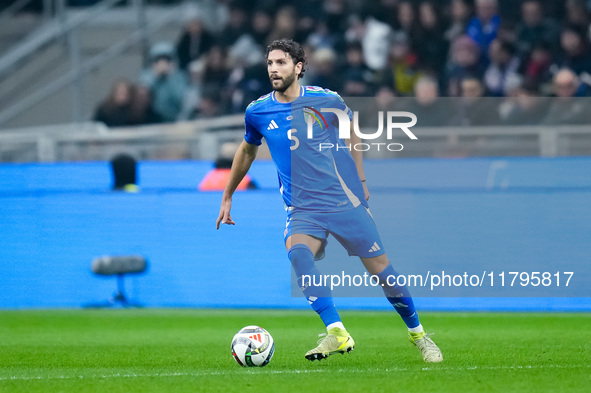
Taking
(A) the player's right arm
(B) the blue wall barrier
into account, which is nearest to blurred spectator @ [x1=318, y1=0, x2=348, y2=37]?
(B) the blue wall barrier

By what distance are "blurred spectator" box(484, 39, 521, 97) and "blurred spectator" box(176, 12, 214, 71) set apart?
15.6 feet

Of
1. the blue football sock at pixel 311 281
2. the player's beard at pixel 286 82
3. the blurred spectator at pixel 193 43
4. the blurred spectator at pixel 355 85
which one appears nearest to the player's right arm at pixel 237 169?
the player's beard at pixel 286 82

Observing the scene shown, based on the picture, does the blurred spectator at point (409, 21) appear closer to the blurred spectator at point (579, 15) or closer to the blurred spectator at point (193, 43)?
the blurred spectator at point (579, 15)

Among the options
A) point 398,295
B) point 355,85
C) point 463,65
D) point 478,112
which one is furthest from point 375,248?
point 463,65

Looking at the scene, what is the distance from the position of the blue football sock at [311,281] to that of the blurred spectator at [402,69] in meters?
7.88

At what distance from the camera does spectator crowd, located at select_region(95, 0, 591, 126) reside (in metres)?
13.9

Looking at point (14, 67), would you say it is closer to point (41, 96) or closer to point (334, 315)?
point (41, 96)

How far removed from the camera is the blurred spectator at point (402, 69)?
567 inches

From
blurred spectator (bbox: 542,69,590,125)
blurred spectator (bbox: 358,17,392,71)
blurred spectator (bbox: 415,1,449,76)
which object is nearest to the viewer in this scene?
Answer: blurred spectator (bbox: 542,69,590,125)

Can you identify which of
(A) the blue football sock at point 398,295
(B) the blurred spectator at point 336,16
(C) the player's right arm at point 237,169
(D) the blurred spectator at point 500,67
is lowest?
(A) the blue football sock at point 398,295

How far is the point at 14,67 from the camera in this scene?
719 inches

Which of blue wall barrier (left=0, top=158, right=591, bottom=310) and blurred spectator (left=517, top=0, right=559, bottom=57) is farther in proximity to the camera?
blurred spectator (left=517, top=0, right=559, bottom=57)

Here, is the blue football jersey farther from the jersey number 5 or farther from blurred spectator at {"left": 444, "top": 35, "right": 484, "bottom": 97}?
blurred spectator at {"left": 444, "top": 35, "right": 484, "bottom": 97}

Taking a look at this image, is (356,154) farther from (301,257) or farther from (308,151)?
(301,257)
